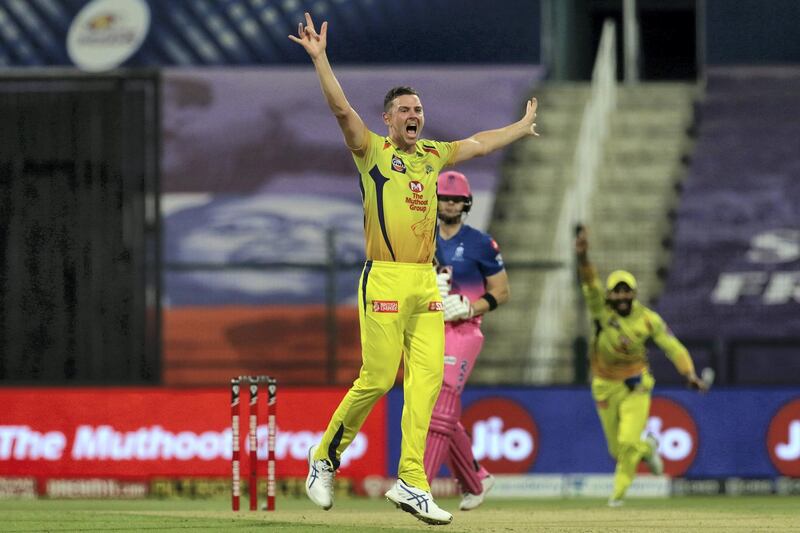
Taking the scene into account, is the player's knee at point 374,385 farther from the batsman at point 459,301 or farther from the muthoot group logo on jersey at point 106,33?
the muthoot group logo on jersey at point 106,33

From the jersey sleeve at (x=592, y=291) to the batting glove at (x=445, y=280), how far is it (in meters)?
2.36

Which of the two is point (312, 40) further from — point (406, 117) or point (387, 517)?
point (387, 517)

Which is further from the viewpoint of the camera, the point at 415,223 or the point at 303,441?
the point at 303,441

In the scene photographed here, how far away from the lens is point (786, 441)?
18719 millimetres

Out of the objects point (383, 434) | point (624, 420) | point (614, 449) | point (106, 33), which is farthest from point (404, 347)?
point (106, 33)

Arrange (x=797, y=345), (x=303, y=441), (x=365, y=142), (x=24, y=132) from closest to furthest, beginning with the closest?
(x=365, y=142), (x=303, y=441), (x=797, y=345), (x=24, y=132)

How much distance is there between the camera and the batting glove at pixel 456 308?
1322cm

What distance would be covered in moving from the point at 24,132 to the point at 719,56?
9.61 meters

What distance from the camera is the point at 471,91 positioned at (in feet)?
81.4

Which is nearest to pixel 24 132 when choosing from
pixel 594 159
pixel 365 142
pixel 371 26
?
pixel 371 26

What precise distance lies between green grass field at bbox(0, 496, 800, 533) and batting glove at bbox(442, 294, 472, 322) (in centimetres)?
141

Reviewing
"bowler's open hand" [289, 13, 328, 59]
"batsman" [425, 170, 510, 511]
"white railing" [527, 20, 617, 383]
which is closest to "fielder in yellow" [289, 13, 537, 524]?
"bowler's open hand" [289, 13, 328, 59]

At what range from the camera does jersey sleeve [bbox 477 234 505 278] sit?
1375 centimetres

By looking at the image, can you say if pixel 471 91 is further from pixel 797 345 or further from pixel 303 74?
pixel 797 345
